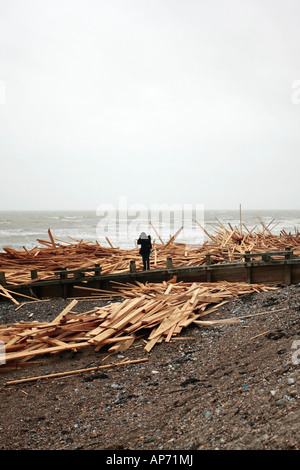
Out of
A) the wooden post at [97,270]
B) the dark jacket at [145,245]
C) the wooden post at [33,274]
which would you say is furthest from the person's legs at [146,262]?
the wooden post at [33,274]

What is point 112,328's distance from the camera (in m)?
6.65

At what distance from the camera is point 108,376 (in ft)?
18.0

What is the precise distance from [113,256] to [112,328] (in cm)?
584

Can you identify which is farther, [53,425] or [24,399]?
[24,399]

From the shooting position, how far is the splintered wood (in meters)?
6.23

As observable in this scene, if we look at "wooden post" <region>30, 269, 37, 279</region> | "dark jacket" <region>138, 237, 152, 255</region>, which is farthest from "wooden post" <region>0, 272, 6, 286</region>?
"dark jacket" <region>138, 237, 152, 255</region>

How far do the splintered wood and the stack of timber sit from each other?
299 centimetres

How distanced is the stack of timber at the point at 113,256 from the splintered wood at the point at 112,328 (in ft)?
9.82

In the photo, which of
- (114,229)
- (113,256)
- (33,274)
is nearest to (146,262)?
(113,256)

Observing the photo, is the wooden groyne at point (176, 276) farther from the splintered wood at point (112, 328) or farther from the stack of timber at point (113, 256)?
the splintered wood at point (112, 328)

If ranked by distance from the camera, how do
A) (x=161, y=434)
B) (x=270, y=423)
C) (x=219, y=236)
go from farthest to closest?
(x=219, y=236) → (x=161, y=434) → (x=270, y=423)
